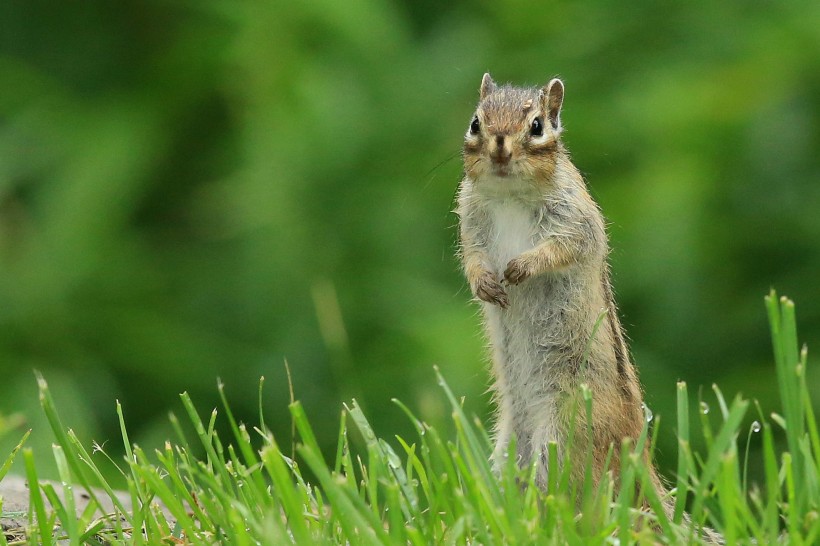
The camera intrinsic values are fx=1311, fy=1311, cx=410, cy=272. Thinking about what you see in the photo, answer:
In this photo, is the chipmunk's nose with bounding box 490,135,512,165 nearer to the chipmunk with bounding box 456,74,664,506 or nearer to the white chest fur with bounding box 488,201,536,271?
the chipmunk with bounding box 456,74,664,506

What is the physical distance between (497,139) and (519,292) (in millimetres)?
471

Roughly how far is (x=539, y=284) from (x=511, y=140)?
0.44 metres

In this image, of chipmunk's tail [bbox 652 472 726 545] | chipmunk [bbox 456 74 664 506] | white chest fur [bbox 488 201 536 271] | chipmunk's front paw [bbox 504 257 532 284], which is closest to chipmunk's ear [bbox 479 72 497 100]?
chipmunk [bbox 456 74 664 506]

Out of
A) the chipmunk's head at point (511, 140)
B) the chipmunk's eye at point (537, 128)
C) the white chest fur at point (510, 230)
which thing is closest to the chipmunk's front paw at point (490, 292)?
the white chest fur at point (510, 230)

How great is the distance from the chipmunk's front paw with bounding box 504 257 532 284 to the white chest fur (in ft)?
0.48

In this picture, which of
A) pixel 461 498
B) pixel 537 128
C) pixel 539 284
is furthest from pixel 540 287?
pixel 461 498

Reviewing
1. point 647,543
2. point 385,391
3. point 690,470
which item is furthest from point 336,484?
point 385,391

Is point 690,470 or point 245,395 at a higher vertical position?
point 690,470

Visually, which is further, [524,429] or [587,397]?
[524,429]

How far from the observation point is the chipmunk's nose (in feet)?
10.6

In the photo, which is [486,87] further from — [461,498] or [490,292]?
[461,498]

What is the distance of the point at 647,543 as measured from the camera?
224 cm

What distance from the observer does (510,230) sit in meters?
3.53

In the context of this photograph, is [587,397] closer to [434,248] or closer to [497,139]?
[497,139]
